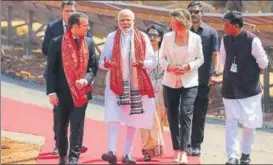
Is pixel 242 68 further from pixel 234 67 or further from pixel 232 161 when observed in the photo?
pixel 232 161

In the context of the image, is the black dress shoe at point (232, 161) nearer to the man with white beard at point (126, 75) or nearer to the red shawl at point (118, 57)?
the man with white beard at point (126, 75)

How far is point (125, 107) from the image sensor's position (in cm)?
750

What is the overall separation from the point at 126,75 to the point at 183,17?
84 centimetres

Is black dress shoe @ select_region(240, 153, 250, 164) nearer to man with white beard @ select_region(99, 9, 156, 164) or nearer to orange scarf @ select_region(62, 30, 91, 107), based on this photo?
man with white beard @ select_region(99, 9, 156, 164)

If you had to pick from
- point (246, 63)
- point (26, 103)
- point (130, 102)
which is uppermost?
point (246, 63)

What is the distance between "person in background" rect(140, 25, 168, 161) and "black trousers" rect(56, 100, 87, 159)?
85 cm

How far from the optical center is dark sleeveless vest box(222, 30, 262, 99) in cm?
703

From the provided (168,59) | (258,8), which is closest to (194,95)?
(168,59)

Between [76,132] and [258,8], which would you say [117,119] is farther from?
[258,8]

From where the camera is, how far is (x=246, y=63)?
7055 millimetres

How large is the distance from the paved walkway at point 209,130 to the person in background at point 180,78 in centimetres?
45

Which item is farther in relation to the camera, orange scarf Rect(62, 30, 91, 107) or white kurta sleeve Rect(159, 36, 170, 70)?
white kurta sleeve Rect(159, 36, 170, 70)

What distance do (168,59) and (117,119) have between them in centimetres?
80

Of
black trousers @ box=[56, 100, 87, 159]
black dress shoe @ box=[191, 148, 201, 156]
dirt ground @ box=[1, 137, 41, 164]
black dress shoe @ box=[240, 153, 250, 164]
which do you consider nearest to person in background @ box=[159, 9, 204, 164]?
black dress shoe @ box=[191, 148, 201, 156]
